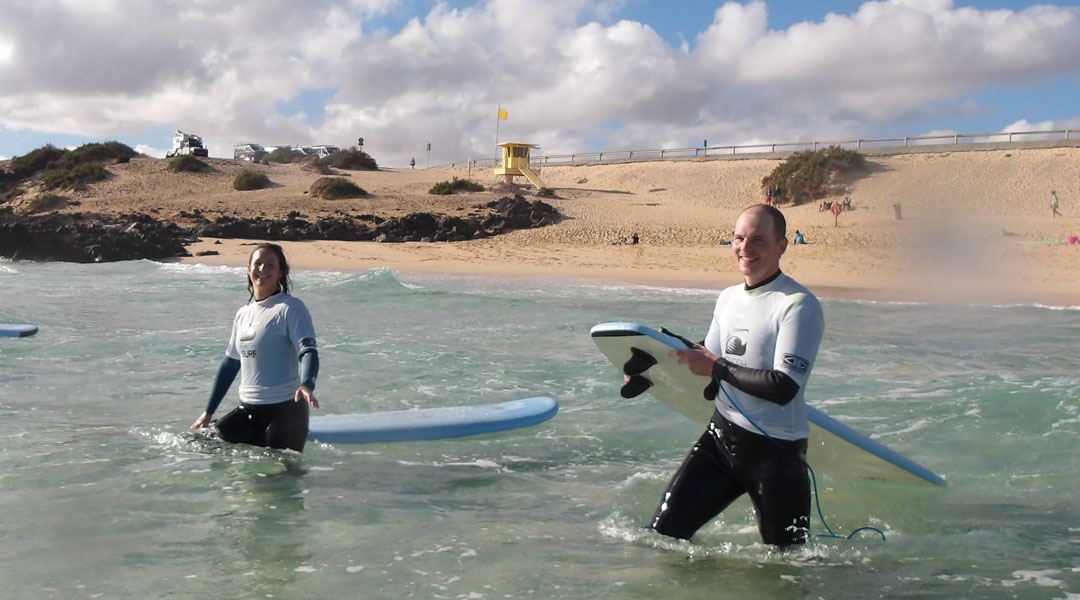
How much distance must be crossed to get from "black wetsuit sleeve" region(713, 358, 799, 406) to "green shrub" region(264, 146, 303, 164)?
2185 inches

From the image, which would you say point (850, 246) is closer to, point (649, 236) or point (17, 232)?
point (649, 236)

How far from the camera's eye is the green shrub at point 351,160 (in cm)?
4788

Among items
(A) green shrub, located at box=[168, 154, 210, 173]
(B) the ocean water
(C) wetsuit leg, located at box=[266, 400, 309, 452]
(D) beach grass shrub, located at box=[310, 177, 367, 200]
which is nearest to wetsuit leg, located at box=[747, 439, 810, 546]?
(B) the ocean water

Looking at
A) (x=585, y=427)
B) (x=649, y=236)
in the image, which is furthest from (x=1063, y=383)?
(x=649, y=236)

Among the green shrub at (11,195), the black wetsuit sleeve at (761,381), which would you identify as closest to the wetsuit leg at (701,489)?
the black wetsuit sleeve at (761,381)

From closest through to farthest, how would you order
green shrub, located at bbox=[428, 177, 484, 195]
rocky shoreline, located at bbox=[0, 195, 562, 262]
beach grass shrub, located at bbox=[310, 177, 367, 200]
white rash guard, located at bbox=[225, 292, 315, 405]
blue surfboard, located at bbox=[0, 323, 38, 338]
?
white rash guard, located at bbox=[225, 292, 315, 405], blue surfboard, located at bbox=[0, 323, 38, 338], rocky shoreline, located at bbox=[0, 195, 562, 262], beach grass shrub, located at bbox=[310, 177, 367, 200], green shrub, located at bbox=[428, 177, 484, 195]

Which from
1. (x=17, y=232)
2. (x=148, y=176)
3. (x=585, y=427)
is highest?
(x=148, y=176)

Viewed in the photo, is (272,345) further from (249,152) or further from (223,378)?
(249,152)

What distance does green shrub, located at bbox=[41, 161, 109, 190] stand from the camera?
4003 centimetres

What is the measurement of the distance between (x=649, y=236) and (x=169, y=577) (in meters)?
26.0

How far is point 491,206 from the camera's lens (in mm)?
32469

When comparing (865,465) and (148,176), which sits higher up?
(148,176)

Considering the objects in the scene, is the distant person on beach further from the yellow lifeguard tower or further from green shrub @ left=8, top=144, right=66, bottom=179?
green shrub @ left=8, top=144, right=66, bottom=179

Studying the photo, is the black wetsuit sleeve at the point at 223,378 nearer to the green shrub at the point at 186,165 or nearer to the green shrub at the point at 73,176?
the green shrub at the point at 73,176
